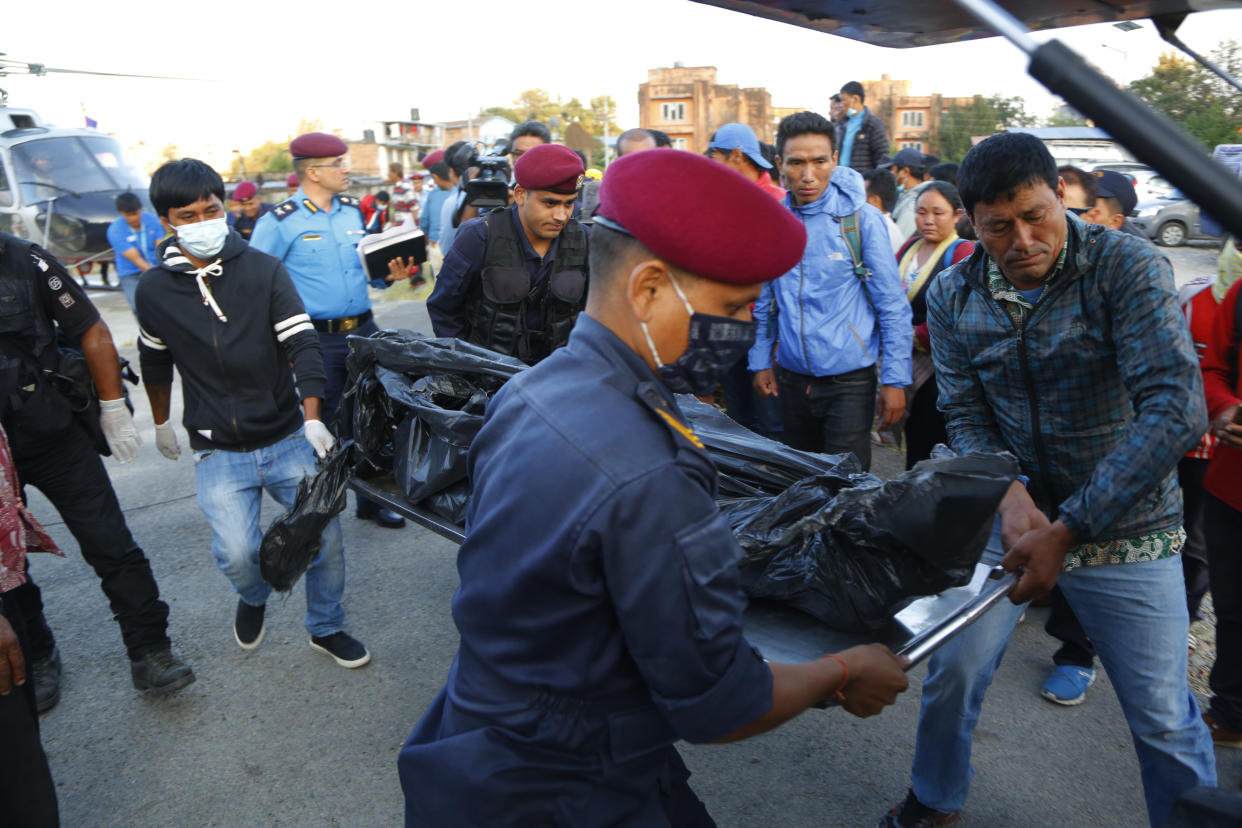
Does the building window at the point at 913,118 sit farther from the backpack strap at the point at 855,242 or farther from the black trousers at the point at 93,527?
the black trousers at the point at 93,527

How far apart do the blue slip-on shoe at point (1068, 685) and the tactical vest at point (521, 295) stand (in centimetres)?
254

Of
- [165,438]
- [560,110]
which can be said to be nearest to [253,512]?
[165,438]

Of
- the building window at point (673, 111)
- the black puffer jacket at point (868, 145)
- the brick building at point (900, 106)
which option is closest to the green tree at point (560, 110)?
the building window at point (673, 111)

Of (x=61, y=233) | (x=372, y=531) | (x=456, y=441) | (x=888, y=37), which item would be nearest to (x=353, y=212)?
(x=372, y=531)

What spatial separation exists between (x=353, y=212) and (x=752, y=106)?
202ft

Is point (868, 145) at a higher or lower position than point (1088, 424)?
higher

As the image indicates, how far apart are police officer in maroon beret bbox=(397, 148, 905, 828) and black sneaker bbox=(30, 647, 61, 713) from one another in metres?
2.89

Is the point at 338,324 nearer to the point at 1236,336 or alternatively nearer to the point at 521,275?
the point at 521,275

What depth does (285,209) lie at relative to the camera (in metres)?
5.09

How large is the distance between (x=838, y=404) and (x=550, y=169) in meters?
1.75

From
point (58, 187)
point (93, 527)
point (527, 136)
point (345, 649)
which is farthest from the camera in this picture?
point (58, 187)

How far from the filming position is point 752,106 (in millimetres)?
61969

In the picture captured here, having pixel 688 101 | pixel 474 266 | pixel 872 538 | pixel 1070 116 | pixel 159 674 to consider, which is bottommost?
pixel 159 674

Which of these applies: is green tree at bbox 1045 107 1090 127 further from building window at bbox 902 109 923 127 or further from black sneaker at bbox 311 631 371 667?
building window at bbox 902 109 923 127
